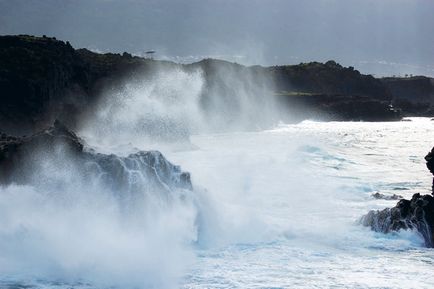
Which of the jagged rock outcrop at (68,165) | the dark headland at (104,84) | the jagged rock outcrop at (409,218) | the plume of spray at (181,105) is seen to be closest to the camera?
the jagged rock outcrop at (68,165)

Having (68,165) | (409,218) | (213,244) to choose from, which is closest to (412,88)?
(409,218)

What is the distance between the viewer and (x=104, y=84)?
2418 inches

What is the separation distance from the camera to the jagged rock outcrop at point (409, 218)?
80.7ft

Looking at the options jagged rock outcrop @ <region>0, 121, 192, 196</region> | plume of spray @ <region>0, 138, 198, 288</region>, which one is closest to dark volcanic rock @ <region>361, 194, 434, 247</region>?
plume of spray @ <region>0, 138, 198, 288</region>

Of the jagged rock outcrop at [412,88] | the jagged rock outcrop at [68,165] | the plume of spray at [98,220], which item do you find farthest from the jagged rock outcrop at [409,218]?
the jagged rock outcrop at [412,88]

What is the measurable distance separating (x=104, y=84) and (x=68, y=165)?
130ft

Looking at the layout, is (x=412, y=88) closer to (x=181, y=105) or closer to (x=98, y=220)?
(x=181, y=105)

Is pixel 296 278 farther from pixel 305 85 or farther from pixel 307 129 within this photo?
pixel 305 85

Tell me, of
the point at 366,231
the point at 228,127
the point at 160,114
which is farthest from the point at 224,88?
the point at 366,231

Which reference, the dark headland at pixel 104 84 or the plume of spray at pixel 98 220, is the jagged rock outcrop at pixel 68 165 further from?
the dark headland at pixel 104 84

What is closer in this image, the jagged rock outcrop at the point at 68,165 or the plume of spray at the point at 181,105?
Answer: the jagged rock outcrop at the point at 68,165

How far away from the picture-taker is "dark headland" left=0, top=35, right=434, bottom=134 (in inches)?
1865

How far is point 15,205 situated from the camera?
68.5 ft

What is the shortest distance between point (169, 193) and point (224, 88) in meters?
59.8
